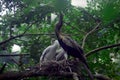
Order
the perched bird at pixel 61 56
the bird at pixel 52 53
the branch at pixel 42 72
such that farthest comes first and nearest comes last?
the bird at pixel 52 53 < the perched bird at pixel 61 56 < the branch at pixel 42 72

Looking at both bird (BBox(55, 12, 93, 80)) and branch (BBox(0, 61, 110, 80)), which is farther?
bird (BBox(55, 12, 93, 80))

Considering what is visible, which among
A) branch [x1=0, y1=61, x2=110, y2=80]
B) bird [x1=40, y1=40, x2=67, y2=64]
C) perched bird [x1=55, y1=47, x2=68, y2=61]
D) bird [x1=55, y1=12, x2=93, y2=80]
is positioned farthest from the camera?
bird [x1=40, y1=40, x2=67, y2=64]

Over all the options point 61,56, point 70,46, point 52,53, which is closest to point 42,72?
point 70,46

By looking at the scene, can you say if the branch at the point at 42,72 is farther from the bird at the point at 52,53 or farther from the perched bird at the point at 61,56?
the bird at the point at 52,53

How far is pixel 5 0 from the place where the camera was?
683 centimetres

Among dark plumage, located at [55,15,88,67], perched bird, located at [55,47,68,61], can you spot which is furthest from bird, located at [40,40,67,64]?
dark plumage, located at [55,15,88,67]

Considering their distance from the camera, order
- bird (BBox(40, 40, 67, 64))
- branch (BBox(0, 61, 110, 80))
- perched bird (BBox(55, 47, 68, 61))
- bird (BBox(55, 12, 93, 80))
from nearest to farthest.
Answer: branch (BBox(0, 61, 110, 80)) → bird (BBox(55, 12, 93, 80)) → perched bird (BBox(55, 47, 68, 61)) → bird (BBox(40, 40, 67, 64))

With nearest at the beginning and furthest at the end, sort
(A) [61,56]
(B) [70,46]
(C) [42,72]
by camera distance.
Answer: (C) [42,72]
(B) [70,46]
(A) [61,56]

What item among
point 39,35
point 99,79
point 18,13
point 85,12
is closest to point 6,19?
point 18,13

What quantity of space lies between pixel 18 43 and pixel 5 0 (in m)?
1.57

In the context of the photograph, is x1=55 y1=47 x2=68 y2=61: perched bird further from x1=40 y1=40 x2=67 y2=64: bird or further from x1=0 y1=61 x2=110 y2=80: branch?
x1=0 y1=61 x2=110 y2=80: branch

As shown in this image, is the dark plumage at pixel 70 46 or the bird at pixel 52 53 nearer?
the dark plumage at pixel 70 46

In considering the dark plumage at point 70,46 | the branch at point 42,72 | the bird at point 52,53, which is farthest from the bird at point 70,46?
the bird at point 52,53

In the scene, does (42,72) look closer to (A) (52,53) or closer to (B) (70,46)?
(B) (70,46)
